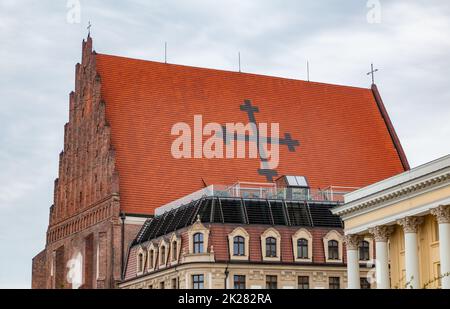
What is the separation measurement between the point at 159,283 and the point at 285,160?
20.2 metres

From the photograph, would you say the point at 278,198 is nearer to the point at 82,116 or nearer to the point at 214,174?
the point at 214,174

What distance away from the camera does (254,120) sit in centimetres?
9006

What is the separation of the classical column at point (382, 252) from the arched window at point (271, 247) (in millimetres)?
11125

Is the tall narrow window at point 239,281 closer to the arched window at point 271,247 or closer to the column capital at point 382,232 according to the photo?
the arched window at point 271,247

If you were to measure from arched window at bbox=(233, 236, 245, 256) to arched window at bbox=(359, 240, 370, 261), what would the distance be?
8.29 m

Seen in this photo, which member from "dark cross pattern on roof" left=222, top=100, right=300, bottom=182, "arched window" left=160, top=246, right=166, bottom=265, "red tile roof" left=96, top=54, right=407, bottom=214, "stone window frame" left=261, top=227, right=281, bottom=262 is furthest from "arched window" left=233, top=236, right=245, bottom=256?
"dark cross pattern on roof" left=222, top=100, right=300, bottom=182

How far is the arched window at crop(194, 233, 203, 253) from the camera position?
227ft

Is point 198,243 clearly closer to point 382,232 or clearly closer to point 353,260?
point 353,260

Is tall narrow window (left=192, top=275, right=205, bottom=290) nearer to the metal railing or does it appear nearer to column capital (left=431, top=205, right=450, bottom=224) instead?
the metal railing

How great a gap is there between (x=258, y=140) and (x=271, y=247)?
60.1ft

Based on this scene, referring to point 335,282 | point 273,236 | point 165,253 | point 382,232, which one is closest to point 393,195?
point 382,232

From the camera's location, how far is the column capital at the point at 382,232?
61.0 meters
